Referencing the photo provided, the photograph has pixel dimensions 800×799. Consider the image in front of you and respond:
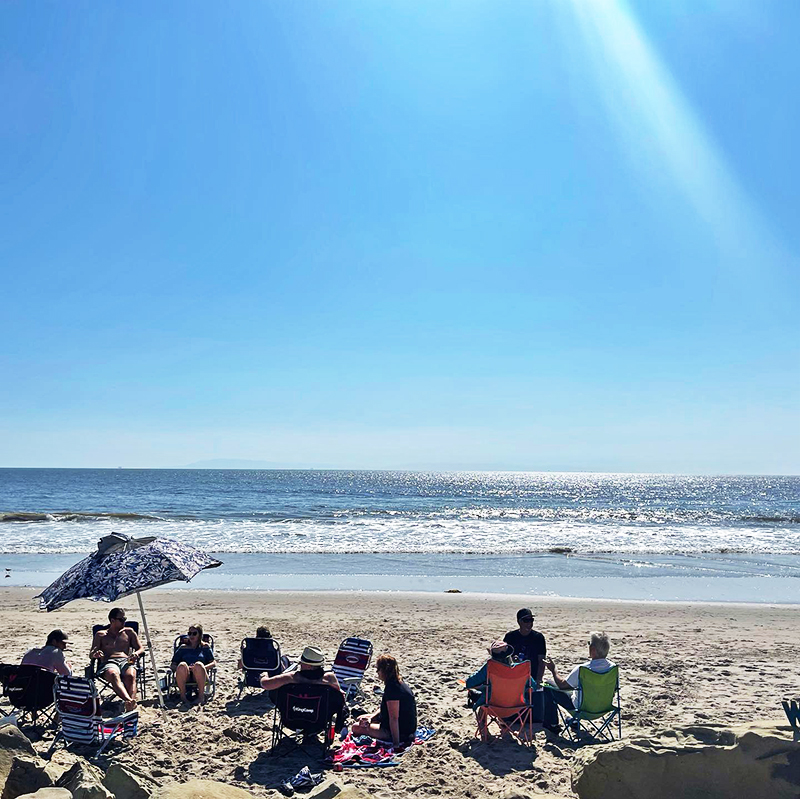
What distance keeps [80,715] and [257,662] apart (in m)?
2.20

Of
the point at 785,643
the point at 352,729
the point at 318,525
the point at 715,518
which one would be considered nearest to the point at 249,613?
the point at 352,729

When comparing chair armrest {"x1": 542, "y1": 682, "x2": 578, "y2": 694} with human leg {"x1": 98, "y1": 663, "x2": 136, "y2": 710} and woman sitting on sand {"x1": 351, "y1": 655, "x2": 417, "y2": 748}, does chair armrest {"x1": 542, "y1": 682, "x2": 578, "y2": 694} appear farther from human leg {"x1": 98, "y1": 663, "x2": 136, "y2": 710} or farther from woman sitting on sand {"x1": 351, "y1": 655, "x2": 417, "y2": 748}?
human leg {"x1": 98, "y1": 663, "x2": 136, "y2": 710}

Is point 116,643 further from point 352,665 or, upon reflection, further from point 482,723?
point 482,723

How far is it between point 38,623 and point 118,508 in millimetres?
39985

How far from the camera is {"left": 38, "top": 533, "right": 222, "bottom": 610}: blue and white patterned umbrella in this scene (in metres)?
6.48

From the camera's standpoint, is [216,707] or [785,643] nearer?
[216,707]

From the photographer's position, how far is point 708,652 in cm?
989

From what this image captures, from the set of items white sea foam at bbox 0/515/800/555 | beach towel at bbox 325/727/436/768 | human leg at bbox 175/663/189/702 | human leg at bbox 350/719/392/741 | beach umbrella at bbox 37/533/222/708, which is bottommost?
white sea foam at bbox 0/515/800/555

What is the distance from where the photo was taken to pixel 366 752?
6.13 metres

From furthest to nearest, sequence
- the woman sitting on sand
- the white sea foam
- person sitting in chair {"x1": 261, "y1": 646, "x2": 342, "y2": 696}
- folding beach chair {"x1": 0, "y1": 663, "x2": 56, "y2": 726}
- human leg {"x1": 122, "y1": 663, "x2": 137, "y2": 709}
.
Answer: the white sea foam, human leg {"x1": 122, "y1": 663, "x2": 137, "y2": 709}, folding beach chair {"x1": 0, "y1": 663, "x2": 56, "y2": 726}, the woman sitting on sand, person sitting in chair {"x1": 261, "y1": 646, "x2": 342, "y2": 696}

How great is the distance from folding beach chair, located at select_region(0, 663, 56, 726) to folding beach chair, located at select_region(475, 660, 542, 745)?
4543 millimetres

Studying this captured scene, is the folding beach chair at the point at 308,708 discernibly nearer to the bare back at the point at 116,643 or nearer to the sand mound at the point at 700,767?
the sand mound at the point at 700,767

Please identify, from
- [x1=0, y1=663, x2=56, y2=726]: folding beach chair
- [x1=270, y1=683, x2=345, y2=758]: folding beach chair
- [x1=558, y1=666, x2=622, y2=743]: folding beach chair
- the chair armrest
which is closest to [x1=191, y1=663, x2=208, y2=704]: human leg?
[x1=0, y1=663, x2=56, y2=726]: folding beach chair

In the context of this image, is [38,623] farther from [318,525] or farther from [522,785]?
[318,525]
